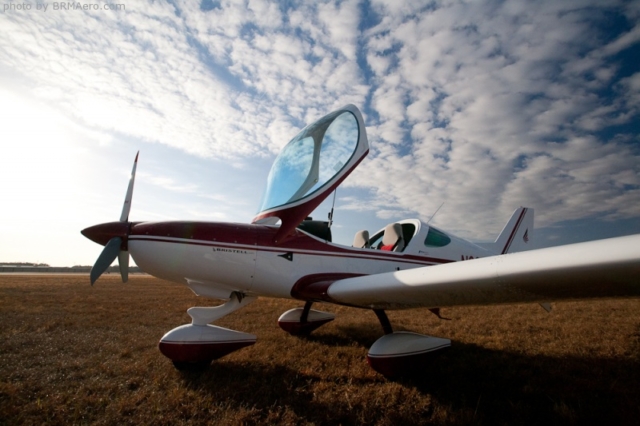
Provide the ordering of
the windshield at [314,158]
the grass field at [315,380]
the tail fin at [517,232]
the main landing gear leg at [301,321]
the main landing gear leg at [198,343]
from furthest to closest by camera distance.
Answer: the tail fin at [517,232] < the main landing gear leg at [301,321] < the windshield at [314,158] < the main landing gear leg at [198,343] < the grass field at [315,380]

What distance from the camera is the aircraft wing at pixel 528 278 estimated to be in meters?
1.72

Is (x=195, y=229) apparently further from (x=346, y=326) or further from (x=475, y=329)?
(x=475, y=329)

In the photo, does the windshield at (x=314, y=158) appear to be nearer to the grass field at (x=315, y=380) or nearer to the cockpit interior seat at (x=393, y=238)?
the cockpit interior seat at (x=393, y=238)

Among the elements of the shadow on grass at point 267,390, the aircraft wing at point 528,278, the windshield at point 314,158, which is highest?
the windshield at point 314,158

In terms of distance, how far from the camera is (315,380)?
130 inches

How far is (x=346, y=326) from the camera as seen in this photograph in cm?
648

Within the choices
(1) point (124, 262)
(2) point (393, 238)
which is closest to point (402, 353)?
(2) point (393, 238)

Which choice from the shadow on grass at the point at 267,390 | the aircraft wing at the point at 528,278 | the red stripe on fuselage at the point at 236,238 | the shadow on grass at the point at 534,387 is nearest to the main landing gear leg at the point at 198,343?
the shadow on grass at the point at 267,390

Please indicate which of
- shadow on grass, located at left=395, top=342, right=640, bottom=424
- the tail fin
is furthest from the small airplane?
the tail fin

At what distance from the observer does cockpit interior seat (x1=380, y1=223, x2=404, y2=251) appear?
204 inches

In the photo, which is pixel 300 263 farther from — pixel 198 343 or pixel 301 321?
pixel 301 321

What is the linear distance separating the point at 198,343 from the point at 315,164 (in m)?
2.65

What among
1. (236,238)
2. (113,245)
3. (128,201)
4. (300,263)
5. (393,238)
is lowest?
(300,263)

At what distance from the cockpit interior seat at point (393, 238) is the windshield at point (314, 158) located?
74.0 inches
